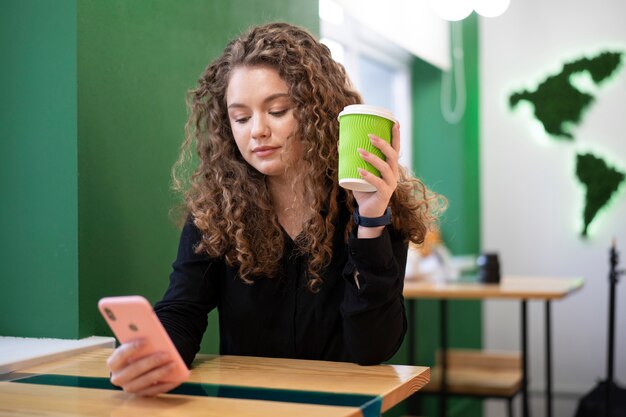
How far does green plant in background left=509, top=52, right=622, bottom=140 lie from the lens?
461 centimetres

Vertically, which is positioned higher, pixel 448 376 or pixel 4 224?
pixel 4 224

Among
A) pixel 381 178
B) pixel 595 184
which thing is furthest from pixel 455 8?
pixel 381 178

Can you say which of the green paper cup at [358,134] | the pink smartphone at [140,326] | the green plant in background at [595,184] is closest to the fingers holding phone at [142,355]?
the pink smartphone at [140,326]

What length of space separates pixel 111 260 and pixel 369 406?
0.86 meters

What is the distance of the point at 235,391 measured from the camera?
1.06 metres

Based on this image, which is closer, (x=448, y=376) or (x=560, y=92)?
(x=448, y=376)

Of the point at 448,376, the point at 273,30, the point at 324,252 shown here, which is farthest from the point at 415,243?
the point at 448,376

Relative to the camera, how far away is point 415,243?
142 cm

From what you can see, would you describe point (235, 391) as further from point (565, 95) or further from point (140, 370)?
point (565, 95)

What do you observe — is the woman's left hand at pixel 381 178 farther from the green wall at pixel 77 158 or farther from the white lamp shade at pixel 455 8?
the white lamp shade at pixel 455 8

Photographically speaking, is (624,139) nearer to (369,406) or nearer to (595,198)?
(595,198)

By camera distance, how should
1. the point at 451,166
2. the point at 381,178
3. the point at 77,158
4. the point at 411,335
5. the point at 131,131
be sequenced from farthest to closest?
the point at 451,166 < the point at 411,335 < the point at 131,131 < the point at 77,158 < the point at 381,178

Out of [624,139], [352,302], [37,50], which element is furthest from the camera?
[624,139]

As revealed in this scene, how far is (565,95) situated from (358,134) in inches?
156
